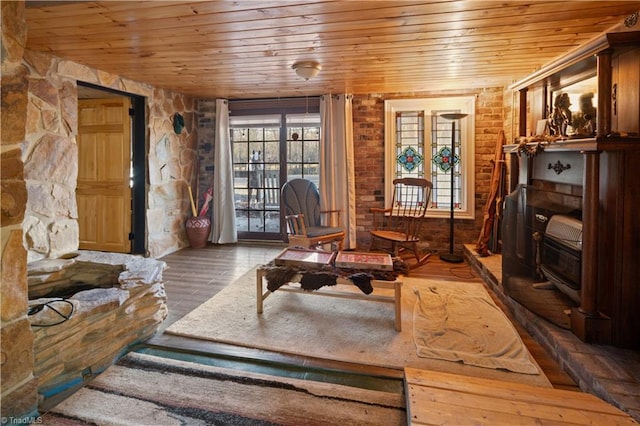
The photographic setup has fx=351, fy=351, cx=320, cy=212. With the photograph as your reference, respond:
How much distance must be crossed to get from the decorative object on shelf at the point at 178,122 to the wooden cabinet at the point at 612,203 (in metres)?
4.65

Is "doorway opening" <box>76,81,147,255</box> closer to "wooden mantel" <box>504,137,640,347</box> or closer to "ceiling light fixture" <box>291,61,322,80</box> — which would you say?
"ceiling light fixture" <box>291,61,322,80</box>

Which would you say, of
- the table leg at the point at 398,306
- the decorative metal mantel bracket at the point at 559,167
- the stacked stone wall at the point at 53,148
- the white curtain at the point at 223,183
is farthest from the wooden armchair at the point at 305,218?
the decorative metal mantel bracket at the point at 559,167

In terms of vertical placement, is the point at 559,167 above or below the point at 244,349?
above

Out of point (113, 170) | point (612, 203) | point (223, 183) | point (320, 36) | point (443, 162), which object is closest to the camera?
point (612, 203)

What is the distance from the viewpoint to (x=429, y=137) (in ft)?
16.0

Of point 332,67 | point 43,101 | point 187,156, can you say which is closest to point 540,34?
point 332,67

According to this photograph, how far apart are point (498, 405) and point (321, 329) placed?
1.28 meters

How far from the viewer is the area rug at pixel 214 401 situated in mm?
1629

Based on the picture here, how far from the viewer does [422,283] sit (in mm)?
3613

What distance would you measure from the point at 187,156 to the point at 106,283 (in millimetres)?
3101

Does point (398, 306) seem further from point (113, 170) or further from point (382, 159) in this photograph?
point (113, 170)

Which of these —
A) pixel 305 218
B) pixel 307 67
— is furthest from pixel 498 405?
pixel 305 218

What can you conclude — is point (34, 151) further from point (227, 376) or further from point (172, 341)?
point (227, 376)

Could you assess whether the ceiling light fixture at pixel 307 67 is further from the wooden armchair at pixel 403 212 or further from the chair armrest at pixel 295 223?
the wooden armchair at pixel 403 212
